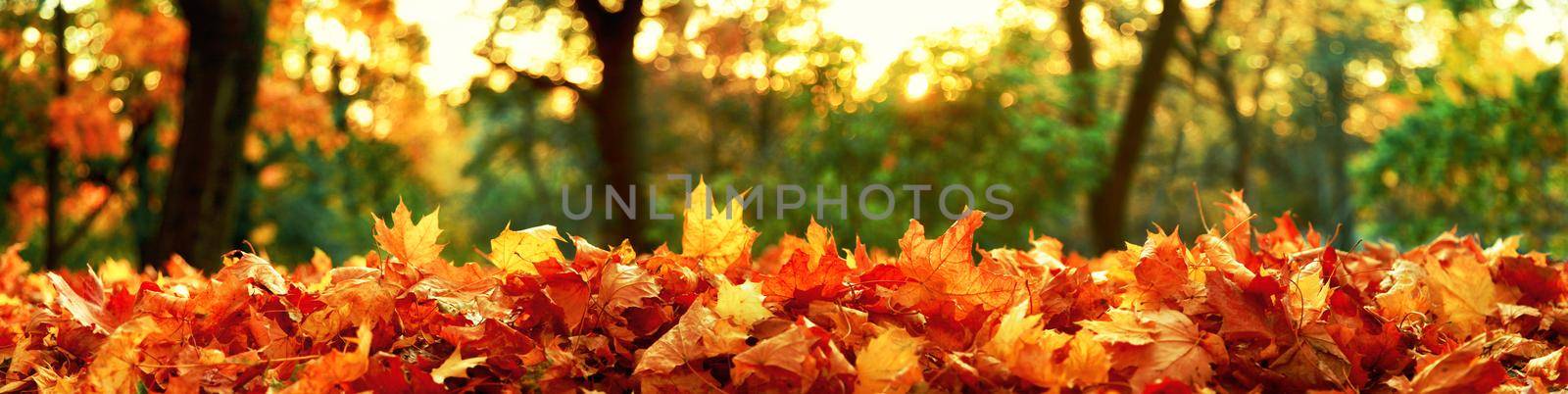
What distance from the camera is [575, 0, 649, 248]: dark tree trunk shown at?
11.5m

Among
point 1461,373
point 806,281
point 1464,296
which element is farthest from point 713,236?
point 1464,296

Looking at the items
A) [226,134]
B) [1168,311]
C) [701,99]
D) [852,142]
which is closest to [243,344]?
[1168,311]

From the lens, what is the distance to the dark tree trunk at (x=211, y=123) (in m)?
6.50

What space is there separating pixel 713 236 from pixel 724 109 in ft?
61.8

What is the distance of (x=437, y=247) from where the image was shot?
4.70ft

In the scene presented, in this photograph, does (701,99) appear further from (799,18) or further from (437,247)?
(437,247)

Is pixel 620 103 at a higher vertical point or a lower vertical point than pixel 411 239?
lower

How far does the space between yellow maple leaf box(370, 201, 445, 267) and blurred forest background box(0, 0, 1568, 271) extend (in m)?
2.88

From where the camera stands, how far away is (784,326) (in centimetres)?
121

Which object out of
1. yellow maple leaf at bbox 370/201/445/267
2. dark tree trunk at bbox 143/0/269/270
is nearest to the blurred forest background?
dark tree trunk at bbox 143/0/269/270

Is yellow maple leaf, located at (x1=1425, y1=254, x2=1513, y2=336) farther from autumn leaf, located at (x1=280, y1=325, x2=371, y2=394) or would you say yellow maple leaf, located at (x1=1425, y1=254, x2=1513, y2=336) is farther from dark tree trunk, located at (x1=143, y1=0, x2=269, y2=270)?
dark tree trunk, located at (x1=143, y1=0, x2=269, y2=270)

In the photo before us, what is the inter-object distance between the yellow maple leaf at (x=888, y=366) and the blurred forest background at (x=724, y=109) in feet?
11.0

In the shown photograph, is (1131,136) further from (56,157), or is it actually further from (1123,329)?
(56,157)

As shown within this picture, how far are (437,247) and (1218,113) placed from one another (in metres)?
28.1
